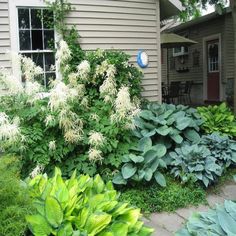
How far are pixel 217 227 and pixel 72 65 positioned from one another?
4264mm

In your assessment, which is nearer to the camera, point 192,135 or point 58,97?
point 58,97

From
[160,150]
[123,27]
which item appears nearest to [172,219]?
[160,150]

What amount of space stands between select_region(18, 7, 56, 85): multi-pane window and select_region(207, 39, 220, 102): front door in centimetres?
900

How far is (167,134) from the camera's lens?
5.48 meters

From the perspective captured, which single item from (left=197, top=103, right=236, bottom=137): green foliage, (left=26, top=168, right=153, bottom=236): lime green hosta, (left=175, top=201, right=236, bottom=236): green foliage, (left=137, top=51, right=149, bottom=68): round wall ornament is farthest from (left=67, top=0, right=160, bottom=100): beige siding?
(left=175, top=201, right=236, bottom=236): green foliage

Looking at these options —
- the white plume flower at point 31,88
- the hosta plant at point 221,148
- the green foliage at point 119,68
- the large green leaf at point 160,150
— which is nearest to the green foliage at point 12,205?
the white plume flower at point 31,88

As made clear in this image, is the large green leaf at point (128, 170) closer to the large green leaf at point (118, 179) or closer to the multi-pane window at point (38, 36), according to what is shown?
the large green leaf at point (118, 179)

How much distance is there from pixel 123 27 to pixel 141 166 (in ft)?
11.9

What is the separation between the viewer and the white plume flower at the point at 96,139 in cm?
432

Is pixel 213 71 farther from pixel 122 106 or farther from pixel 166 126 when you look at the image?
pixel 122 106

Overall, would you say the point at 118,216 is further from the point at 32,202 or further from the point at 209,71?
the point at 209,71

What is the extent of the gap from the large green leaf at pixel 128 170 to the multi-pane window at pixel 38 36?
2564mm

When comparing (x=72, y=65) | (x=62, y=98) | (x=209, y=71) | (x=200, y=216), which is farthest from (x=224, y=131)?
(x=209, y=71)

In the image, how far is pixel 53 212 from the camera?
2725 millimetres
